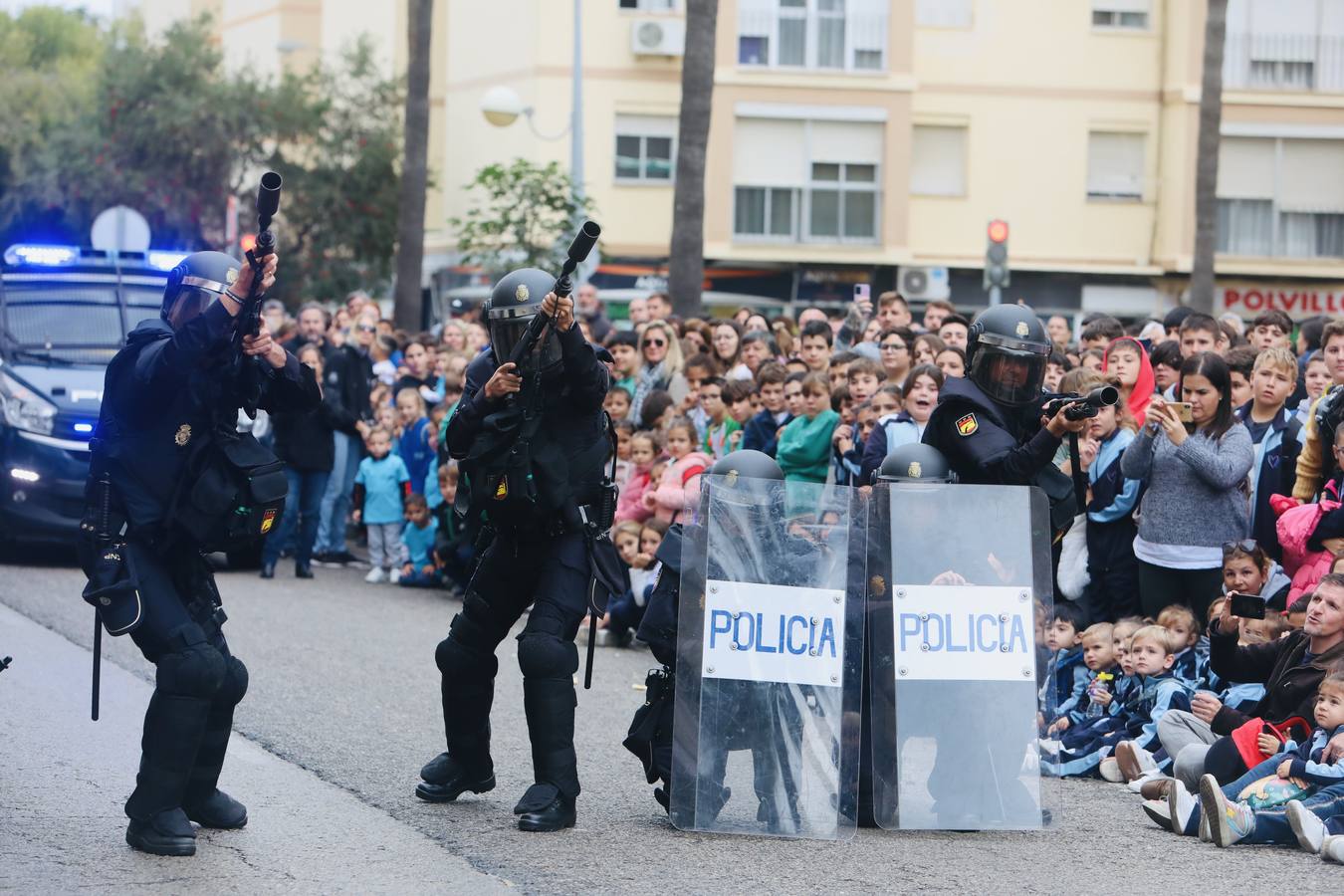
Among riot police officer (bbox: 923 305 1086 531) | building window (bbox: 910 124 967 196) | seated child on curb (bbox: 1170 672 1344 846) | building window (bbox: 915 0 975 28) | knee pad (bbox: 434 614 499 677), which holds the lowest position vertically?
seated child on curb (bbox: 1170 672 1344 846)

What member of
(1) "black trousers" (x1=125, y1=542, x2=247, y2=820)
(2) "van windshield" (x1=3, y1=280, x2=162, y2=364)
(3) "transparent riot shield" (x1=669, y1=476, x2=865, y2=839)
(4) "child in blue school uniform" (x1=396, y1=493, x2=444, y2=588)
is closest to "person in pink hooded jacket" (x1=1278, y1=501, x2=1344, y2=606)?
(3) "transparent riot shield" (x1=669, y1=476, x2=865, y2=839)

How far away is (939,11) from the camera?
34.8 m

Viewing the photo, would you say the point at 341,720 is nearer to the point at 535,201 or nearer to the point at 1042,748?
the point at 1042,748

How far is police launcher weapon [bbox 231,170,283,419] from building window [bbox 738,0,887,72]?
93.6 ft

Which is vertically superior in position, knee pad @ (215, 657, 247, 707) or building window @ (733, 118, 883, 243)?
building window @ (733, 118, 883, 243)

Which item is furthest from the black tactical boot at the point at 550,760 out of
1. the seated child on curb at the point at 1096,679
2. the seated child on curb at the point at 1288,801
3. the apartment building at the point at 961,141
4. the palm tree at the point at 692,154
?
the apartment building at the point at 961,141

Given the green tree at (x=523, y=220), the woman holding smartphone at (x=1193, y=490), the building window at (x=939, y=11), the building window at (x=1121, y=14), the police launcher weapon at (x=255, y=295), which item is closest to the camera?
the police launcher weapon at (x=255, y=295)

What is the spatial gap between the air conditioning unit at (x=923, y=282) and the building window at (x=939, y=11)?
430 centimetres

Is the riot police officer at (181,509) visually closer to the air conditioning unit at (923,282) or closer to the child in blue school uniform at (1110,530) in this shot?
the child in blue school uniform at (1110,530)

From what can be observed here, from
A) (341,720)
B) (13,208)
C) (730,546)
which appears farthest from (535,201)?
(13,208)

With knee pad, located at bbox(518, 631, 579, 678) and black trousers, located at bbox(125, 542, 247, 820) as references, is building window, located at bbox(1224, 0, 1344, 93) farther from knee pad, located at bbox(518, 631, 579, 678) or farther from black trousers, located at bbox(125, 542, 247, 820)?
black trousers, located at bbox(125, 542, 247, 820)

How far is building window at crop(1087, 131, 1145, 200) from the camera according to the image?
1380 inches

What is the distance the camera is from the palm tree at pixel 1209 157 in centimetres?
2825

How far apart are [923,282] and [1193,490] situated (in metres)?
25.5
